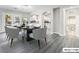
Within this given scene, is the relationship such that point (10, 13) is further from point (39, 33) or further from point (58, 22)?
point (58, 22)

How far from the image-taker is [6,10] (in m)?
1.40

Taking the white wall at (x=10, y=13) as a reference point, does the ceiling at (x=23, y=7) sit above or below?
above

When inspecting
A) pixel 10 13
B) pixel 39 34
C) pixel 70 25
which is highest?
pixel 10 13

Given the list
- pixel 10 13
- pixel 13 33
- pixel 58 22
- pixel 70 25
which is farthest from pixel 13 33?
pixel 70 25

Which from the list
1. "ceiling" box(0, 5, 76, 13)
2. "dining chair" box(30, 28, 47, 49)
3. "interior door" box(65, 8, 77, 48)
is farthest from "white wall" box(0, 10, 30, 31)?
"interior door" box(65, 8, 77, 48)

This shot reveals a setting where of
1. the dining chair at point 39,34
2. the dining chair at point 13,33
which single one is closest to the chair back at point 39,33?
the dining chair at point 39,34

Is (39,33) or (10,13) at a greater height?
(10,13)

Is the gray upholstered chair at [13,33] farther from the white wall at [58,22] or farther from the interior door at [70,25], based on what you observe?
the interior door at [70,25]

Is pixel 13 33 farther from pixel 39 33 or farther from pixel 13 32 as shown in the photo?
pixel 39 33

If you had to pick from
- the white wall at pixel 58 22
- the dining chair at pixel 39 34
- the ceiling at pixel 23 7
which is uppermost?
the ceiling at pixel 23 7

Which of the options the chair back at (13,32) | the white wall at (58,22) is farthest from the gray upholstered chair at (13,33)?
the white wall at (58,22)

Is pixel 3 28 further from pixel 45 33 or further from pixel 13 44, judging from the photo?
pixel 45 33

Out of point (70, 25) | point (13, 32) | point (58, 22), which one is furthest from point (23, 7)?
point (70, 25)
